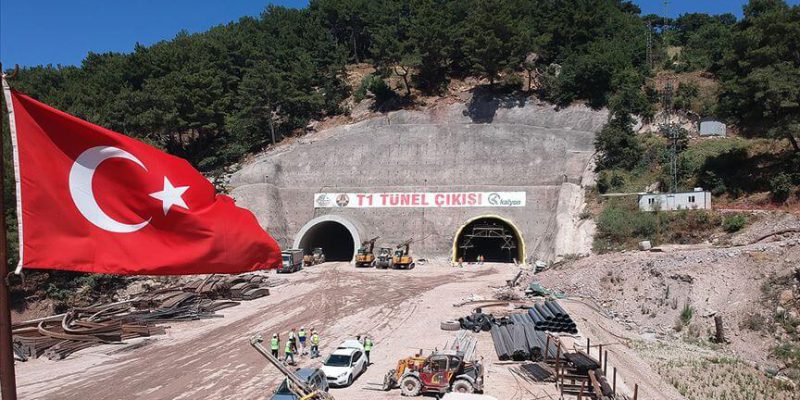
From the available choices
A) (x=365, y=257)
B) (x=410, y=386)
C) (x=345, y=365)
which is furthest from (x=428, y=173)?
(x=410, y=386)

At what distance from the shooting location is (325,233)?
55250mm

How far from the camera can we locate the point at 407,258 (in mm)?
45438

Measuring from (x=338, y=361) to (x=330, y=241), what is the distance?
39.4 metres

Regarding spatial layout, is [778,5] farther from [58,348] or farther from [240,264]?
[58,348]

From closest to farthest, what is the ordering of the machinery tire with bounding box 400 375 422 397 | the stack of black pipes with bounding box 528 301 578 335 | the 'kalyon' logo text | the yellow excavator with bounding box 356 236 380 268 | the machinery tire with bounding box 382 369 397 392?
the machinery tire with bounding box 400 375 422 397 → the machinery tire with bounding box 382 369 397 392 → the stack of black pipes with bounding box 528 301 578 335 → the yellow excavator with bounding box 356 236 380 268 → the 'kalyon' logo text

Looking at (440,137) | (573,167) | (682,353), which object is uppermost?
(440,137)

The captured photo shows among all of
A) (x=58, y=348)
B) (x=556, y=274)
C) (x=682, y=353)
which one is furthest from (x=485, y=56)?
(x=58, y=348)

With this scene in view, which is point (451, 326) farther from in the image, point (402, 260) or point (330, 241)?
point (330, 241)

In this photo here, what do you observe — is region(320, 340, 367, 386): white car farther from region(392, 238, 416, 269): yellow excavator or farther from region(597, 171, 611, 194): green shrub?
region(597, 171, 611, 194): green shrub

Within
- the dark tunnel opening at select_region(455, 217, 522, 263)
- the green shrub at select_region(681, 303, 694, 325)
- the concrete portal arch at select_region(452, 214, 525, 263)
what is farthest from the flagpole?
the dark tunnel opening at select_region(455, 217, 522, 263)

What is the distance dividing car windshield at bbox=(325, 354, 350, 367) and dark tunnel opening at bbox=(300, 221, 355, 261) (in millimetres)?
31367

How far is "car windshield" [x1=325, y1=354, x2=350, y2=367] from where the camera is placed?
18.2 metres

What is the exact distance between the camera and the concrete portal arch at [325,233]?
48.9 m

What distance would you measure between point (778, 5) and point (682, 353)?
110 feet
